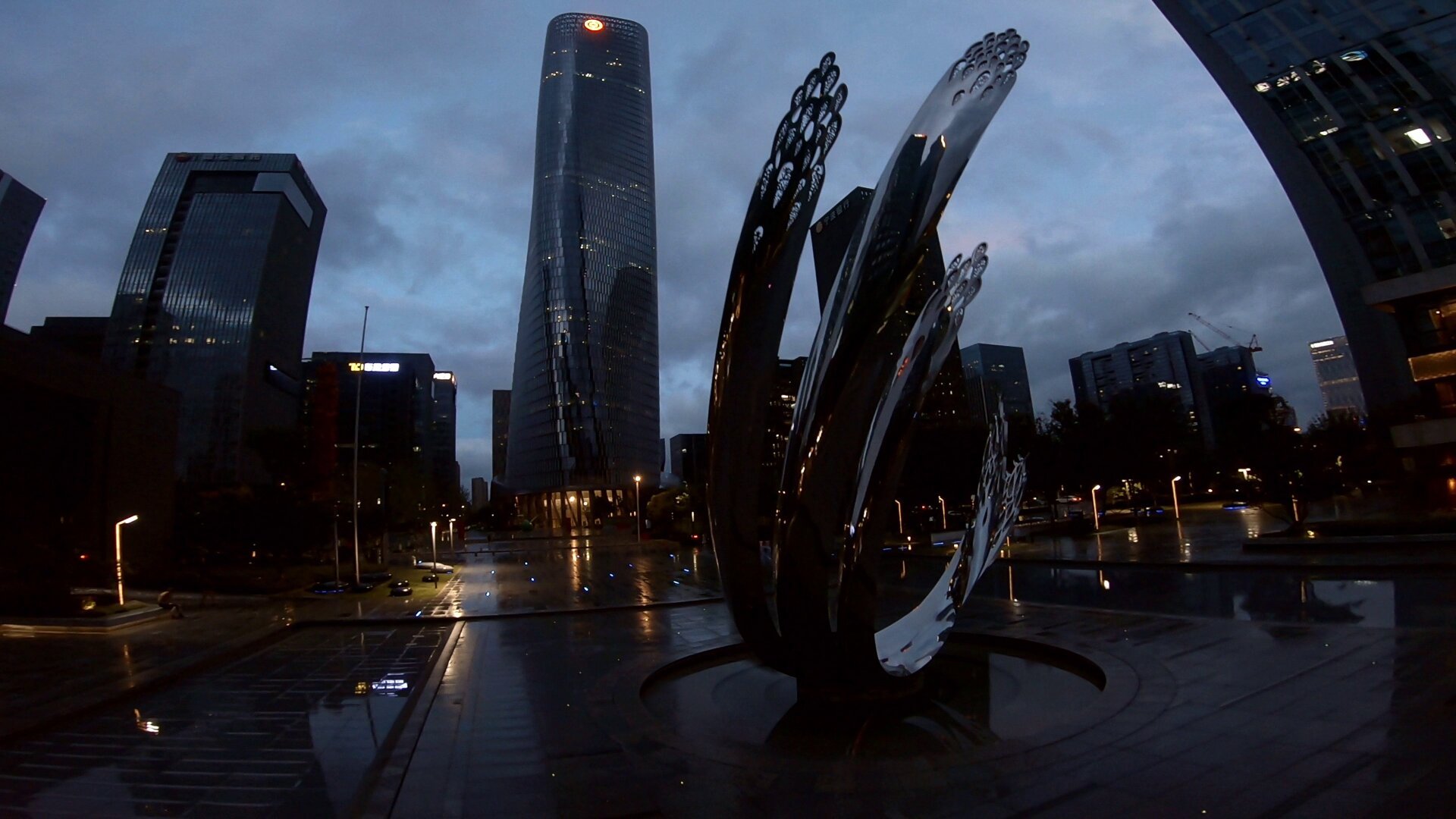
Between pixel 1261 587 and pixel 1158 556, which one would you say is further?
pixel 1158 556

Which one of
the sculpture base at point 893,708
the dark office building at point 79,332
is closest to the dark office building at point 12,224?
the sculpture base at point 893,708

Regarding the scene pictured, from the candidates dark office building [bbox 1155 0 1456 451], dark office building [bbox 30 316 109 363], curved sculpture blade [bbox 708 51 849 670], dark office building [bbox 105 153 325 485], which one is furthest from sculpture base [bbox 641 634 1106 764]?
dark office building [bbox 30 316 109 363]

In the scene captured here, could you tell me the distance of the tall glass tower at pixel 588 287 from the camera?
116m

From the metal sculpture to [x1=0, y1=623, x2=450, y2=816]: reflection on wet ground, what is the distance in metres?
4.45

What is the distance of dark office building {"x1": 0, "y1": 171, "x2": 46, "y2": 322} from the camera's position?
45688mm

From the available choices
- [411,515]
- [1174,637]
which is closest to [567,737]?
[1174,637]

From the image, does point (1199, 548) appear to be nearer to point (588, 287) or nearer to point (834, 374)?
point (834, 374)

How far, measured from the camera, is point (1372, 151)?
147 ft

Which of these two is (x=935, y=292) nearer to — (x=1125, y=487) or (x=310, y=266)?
(x=1125, y=487)

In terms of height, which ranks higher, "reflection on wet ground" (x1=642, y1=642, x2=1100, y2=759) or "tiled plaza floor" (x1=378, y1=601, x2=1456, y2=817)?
"tiled plaza floor" (x1=378, y1=601, x2=1456, y2=817)

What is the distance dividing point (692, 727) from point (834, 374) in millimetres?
4333

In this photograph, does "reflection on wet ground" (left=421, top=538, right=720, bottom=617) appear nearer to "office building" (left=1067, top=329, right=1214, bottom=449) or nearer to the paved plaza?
the paved plaza

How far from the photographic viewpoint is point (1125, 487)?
9319 centimetres

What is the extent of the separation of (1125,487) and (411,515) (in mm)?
81441
